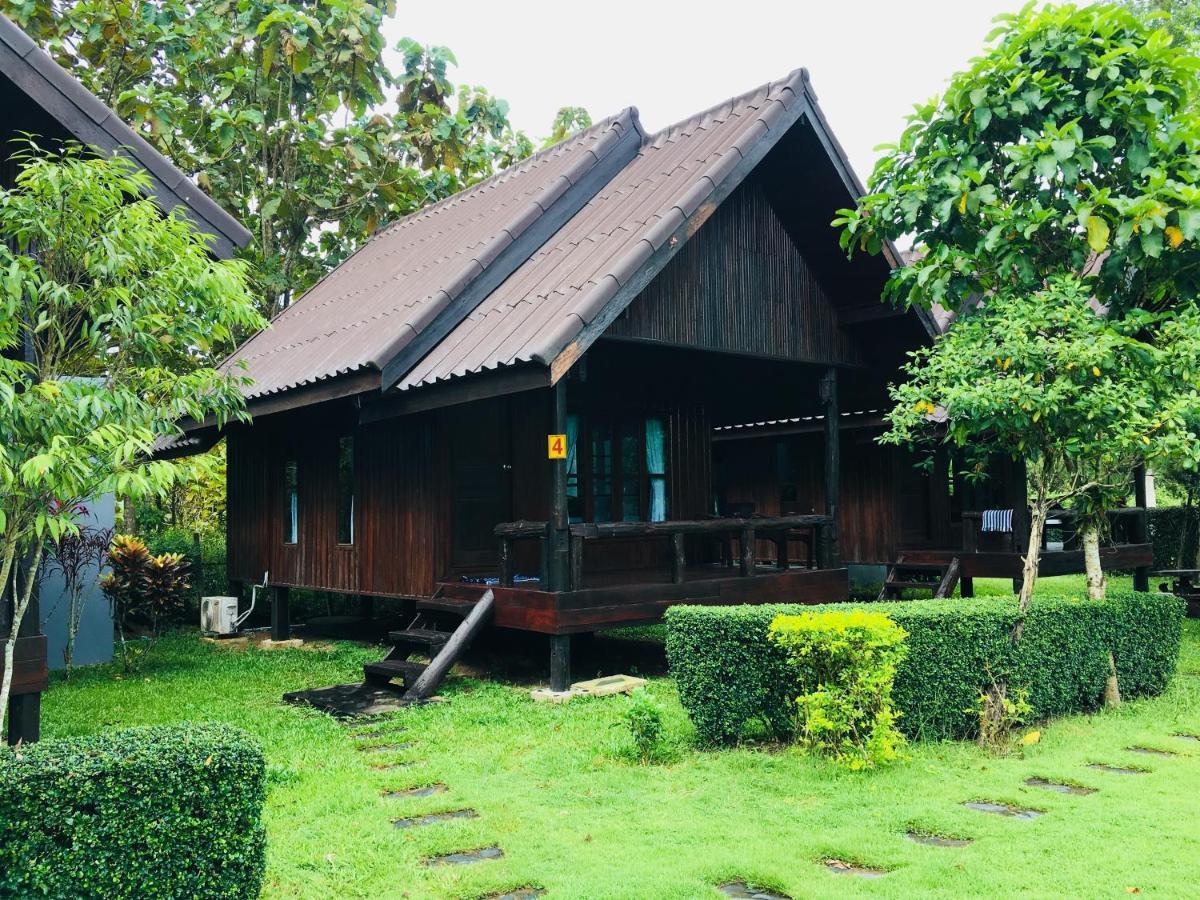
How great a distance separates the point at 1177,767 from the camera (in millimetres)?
6844

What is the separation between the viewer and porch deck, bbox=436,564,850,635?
391 inches

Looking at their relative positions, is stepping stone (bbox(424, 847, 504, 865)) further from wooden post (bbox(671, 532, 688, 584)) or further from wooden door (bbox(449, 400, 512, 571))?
wooden door (bbox(449, 400, 512, 571))

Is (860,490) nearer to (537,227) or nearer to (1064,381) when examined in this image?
(537,227)

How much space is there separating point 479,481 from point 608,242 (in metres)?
Answer: 3.41

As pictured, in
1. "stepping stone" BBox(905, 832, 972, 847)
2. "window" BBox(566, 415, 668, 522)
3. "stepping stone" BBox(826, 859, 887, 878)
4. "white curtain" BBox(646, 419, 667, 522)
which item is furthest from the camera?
"white curtain" BBox(646, 419, 667, 522)

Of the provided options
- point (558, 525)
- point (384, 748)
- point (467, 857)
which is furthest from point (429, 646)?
point (467, 857)

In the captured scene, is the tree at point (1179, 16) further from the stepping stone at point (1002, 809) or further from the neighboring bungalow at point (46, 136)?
the neighboring bungalow at point (46, 136)

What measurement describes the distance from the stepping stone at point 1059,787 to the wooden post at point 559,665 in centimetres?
443

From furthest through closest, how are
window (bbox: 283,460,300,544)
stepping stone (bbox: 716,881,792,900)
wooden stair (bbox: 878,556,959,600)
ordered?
wooden stair (bbox: 878,556,959,600), window (bbox: 283,460,300,544), stepping stone (bbox: 716,881,792,900)

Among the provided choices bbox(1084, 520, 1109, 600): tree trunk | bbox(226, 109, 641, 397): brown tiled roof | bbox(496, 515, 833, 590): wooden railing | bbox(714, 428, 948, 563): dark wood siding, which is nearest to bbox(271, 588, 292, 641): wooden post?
bbox(226, 109, 641, 397): brown tiled roof

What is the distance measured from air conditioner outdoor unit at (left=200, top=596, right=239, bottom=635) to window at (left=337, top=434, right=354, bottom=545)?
2.83 m

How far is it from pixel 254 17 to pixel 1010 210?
1606 centimetres

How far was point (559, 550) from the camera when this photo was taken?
9.93 m

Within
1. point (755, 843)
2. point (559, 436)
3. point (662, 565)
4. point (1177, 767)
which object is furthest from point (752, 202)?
point (755, 843)
